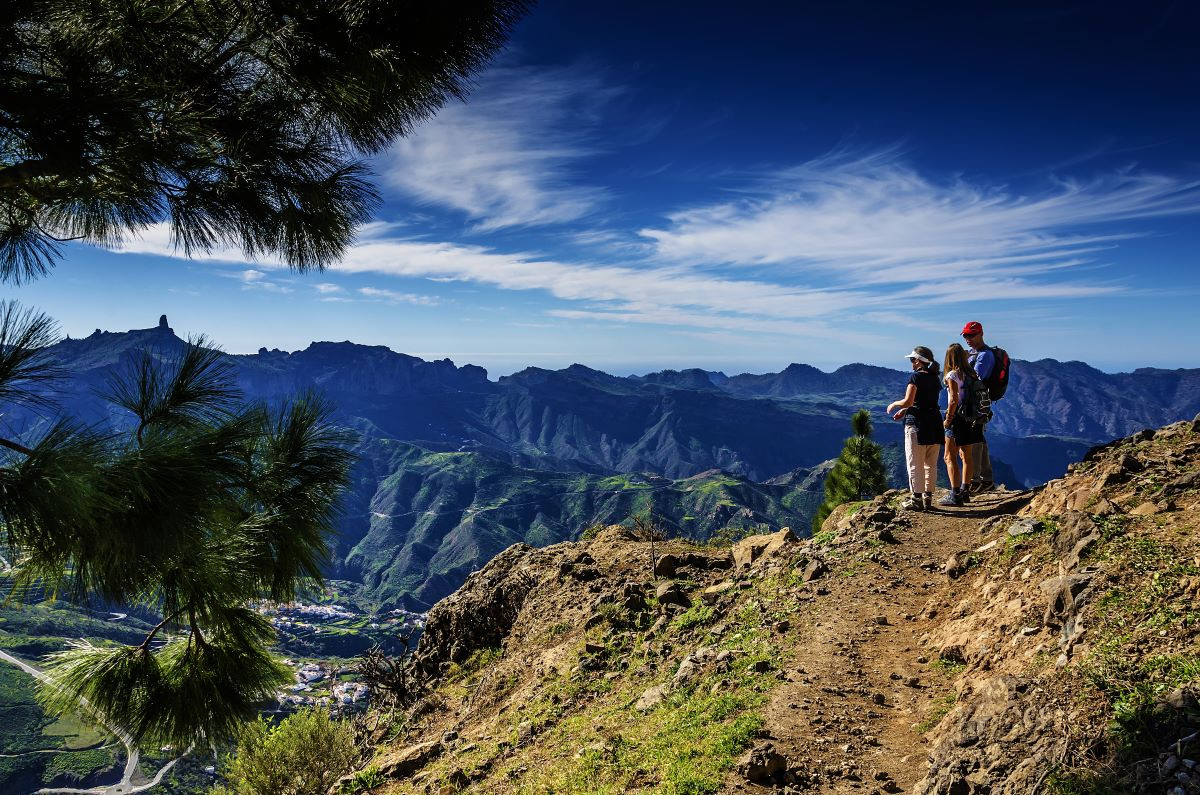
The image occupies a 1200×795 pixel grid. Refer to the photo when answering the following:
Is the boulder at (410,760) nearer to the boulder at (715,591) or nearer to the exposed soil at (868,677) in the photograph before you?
the boulder at (715,591)

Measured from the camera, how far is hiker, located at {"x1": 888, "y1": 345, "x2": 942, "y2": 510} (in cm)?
1207

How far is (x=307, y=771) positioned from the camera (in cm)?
1611

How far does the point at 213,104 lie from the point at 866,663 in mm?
9469

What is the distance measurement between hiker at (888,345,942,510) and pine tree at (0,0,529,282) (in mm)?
10332

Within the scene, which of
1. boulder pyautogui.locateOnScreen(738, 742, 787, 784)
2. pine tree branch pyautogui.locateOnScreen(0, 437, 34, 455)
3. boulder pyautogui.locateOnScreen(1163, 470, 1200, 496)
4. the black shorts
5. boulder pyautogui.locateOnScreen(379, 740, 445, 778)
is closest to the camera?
pine tree branch pyautogui.locateOnScreen(0, 437, 34, 455)

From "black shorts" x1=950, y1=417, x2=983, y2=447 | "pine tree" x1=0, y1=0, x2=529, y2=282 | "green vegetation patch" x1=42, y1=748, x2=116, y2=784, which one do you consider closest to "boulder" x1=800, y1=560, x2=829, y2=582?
"black shorts" x1=950, y1=417, x2=983, y2=447

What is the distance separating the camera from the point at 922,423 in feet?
39.8

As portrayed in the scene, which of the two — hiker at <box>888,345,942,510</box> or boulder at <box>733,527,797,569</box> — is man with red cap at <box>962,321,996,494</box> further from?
boulder at <box>733,527,797,569</box>

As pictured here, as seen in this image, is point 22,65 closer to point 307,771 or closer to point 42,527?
point 42,527

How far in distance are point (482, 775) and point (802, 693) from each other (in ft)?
14.0

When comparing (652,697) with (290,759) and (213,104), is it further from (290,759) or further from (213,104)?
(290,759)

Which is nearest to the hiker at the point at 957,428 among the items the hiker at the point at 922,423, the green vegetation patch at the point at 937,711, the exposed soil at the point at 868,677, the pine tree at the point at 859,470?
the hiker at the point at 922,423

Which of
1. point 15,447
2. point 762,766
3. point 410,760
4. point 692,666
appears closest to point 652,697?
point 692,666

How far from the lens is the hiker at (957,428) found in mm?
11586
